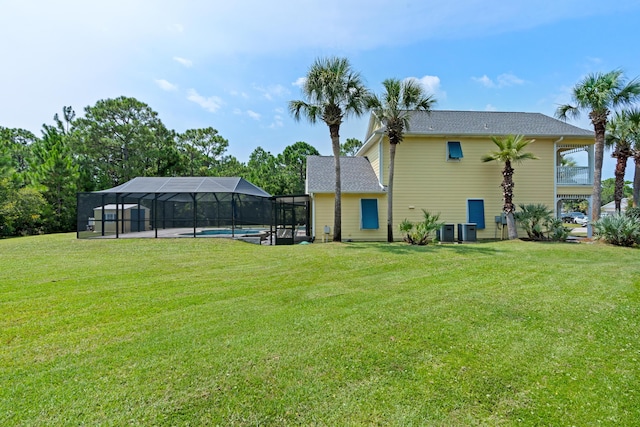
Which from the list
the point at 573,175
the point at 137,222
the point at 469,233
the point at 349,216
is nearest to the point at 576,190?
the point at 573,175

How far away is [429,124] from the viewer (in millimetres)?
14273

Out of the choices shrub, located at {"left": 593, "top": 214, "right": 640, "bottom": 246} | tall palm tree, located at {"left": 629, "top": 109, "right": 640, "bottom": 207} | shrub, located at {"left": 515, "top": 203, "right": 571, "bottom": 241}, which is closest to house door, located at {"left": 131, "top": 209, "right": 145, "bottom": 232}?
shrub, located at {"left": 515, "top": 203, "right": 571, "bottom": 241}

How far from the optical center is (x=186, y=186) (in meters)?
15.1

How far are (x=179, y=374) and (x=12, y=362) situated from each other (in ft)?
5.40

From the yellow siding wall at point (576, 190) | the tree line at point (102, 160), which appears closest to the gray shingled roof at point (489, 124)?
the yellow siding wall at point (576, 190)

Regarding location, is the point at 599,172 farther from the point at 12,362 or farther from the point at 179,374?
the point at 12,362

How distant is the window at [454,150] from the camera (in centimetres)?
1359

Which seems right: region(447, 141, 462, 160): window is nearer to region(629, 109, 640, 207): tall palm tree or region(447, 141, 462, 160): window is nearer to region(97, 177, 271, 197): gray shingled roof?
region(629, 109, 640, 207): tall palm tree

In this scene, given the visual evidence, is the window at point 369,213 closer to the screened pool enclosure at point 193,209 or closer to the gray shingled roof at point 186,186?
the screened pool enclosure at point 193,209

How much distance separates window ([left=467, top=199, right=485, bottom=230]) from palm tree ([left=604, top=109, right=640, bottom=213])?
22.2 feet

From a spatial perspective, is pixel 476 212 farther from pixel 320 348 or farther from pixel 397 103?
pixel 320 348

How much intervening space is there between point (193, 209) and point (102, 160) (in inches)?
635

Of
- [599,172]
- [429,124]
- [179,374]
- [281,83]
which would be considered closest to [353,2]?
[281,83]

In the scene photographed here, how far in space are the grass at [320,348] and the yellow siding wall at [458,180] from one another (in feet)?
24.5
